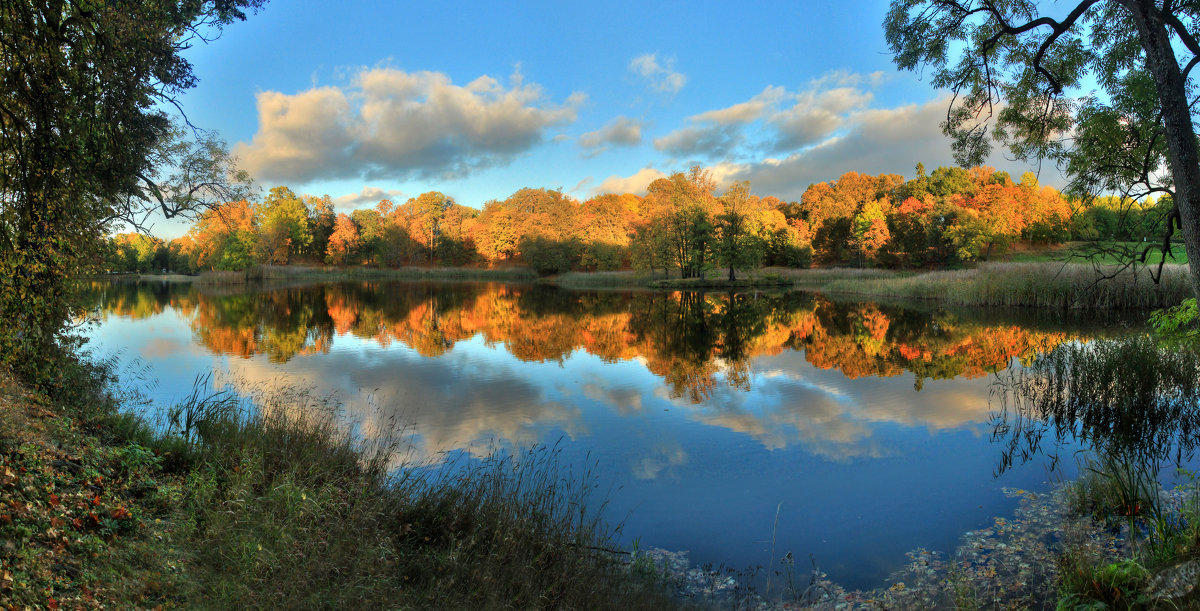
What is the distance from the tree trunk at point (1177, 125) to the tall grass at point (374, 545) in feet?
18.2

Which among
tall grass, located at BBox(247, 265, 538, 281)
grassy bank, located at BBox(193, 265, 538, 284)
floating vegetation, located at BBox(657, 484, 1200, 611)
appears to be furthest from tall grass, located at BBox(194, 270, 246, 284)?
floating vegetation, located at BBox(657, 484, 1200, 611)

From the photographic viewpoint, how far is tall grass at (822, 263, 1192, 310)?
21672 millimetres

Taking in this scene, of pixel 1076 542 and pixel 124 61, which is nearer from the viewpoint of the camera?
pixel 1076 542

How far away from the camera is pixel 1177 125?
5.14 meters

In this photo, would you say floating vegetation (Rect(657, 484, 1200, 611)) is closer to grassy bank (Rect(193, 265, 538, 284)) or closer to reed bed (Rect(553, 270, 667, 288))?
reed bed (Rect(553, 270, 667, 288))

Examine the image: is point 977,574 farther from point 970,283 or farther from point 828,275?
point 828,275

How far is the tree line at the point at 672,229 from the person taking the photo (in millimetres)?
47469

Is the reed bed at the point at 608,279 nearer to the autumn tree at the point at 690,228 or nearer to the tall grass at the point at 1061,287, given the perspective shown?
the autumn tree at the point at 690,228

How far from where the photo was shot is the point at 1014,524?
18.1 feet

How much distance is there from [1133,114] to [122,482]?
12.8m

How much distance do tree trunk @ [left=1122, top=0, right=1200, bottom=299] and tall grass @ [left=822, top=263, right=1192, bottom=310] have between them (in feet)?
45.8

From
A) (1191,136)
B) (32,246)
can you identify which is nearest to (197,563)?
(32,246)

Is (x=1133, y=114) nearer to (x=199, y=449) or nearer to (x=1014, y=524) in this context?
(x=1014, y=524)

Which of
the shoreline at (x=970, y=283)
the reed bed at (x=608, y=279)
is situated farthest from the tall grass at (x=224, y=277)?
the reed bed at (x=608, y=279)
